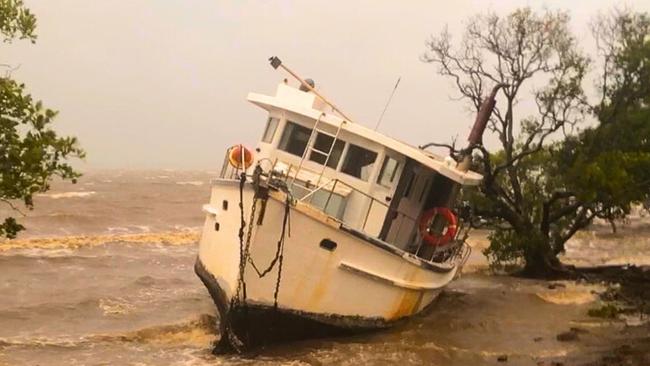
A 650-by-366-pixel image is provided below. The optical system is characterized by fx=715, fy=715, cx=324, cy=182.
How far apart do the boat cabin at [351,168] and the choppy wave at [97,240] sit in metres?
17.1

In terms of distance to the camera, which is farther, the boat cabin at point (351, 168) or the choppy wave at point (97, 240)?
the choppy wave at point (97, 240)

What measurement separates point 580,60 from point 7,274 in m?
19.2

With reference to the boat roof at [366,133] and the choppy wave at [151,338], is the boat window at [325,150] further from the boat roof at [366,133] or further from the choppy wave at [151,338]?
the choppy wave at [151,338]

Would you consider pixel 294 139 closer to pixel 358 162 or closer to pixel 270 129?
pixel 270 129

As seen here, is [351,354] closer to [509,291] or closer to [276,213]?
[276,213]

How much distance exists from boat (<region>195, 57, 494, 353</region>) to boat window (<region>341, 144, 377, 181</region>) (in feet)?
0.07

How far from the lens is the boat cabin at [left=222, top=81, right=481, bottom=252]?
1398cm

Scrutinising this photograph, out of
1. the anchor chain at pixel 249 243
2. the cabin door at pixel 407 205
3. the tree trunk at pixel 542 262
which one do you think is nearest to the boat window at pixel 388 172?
the cabin door at pixel 407 205

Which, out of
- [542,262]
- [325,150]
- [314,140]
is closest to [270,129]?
[314,140]

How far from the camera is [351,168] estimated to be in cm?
1448

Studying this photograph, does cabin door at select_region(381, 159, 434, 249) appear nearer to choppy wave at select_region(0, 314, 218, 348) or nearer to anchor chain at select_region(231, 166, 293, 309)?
anchor chain at select_region(231, 166, 293, 309)

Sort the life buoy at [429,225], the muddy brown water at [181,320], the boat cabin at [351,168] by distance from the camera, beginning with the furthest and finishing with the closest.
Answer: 1. the life buoy at [429,225]
2. the boat cabin at [351,168]
3. the muddy brown water at [181,320]

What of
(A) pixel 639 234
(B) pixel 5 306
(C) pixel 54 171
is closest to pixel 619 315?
(C) pixel 54 171

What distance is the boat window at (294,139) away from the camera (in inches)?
590
